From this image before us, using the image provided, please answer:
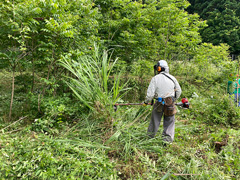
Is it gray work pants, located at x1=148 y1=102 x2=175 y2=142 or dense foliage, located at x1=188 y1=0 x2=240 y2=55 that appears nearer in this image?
gray work pants, located at x1=148 y1=102 x2=175 y2=142

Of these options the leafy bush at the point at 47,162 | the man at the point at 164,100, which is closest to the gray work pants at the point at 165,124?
the man at the point at 164,100

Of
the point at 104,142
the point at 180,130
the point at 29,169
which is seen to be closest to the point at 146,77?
the point at 180,130

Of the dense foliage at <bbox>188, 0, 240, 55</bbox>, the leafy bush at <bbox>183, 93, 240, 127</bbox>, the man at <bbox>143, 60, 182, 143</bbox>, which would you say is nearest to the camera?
the man at <bbox>143, 60, 182, 143</bbox>

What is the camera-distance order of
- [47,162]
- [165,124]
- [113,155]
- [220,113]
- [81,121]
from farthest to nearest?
[220,113], [81,121], [165,124], [113,155], [47,162]

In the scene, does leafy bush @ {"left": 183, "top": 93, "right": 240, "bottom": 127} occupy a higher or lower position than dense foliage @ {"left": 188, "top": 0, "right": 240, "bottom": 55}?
lower

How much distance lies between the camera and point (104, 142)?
2826mm

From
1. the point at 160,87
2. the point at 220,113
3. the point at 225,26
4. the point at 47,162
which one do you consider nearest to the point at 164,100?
the point at 160,87

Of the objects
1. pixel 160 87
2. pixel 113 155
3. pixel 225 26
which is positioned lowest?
pixel 113 155

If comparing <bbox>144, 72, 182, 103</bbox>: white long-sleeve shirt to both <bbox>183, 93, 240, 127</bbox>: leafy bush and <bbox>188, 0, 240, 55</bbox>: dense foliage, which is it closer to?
<bbox>183, 93, 240, 127</bbox>: leafy bush

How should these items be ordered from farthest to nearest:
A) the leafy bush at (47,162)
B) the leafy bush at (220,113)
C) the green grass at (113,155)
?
the leafy bush at (220,113), the green grass at (113,155), the leafy bush at (47,162)

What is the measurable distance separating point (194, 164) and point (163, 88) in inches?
54.5

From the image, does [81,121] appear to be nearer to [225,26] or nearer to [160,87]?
[160,87]

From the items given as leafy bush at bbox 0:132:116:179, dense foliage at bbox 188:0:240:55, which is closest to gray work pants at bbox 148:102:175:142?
leafy bush at bbox 0:132:116:179

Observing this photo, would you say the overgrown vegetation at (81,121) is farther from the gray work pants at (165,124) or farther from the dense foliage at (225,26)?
the dense foliage at (225,26)
